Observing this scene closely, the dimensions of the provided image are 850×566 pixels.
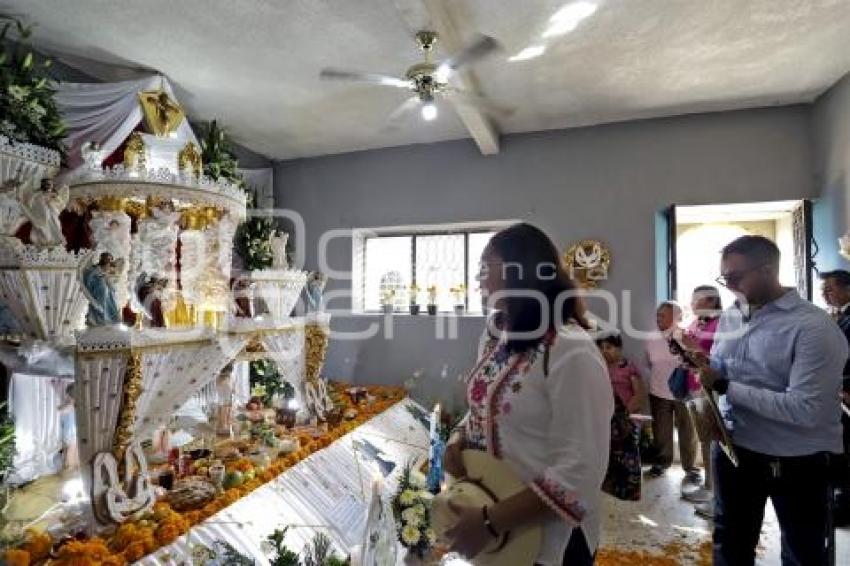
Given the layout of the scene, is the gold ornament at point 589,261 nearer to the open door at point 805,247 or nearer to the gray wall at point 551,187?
the gray wall at point 551,187

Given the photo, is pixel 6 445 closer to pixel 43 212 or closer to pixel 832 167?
pixel 43 212

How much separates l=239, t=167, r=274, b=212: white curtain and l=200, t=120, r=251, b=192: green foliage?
31.9 inches

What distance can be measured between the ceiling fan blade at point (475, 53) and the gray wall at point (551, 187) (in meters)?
2.54

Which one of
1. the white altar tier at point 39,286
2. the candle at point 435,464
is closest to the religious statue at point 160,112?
→ the white altar tier at point 39,286

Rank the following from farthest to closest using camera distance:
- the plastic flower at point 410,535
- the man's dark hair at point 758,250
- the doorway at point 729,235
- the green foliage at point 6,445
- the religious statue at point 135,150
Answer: the doorway at point 729,235 < the religious statue at point 135,150 < the plastic flower at point 410,535 < the green foliage at point 6,445 < the man's dark hair at point 758,250

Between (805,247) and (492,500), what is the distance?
183 inches

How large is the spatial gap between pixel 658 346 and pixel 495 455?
382 cm

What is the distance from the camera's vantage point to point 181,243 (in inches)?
155

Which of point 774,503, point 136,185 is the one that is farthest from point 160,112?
point 774,503

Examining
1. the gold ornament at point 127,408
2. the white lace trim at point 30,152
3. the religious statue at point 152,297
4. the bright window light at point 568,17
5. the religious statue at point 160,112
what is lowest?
the gold ornament at point 127,408

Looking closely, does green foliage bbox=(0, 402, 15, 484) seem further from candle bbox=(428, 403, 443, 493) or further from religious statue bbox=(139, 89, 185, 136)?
candle bbox=(428, 403, 443, 493)

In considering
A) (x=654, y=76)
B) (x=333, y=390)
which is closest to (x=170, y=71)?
(x=333, y=390)

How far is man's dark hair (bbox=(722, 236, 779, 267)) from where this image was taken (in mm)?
1689

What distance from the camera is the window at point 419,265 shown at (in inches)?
225
